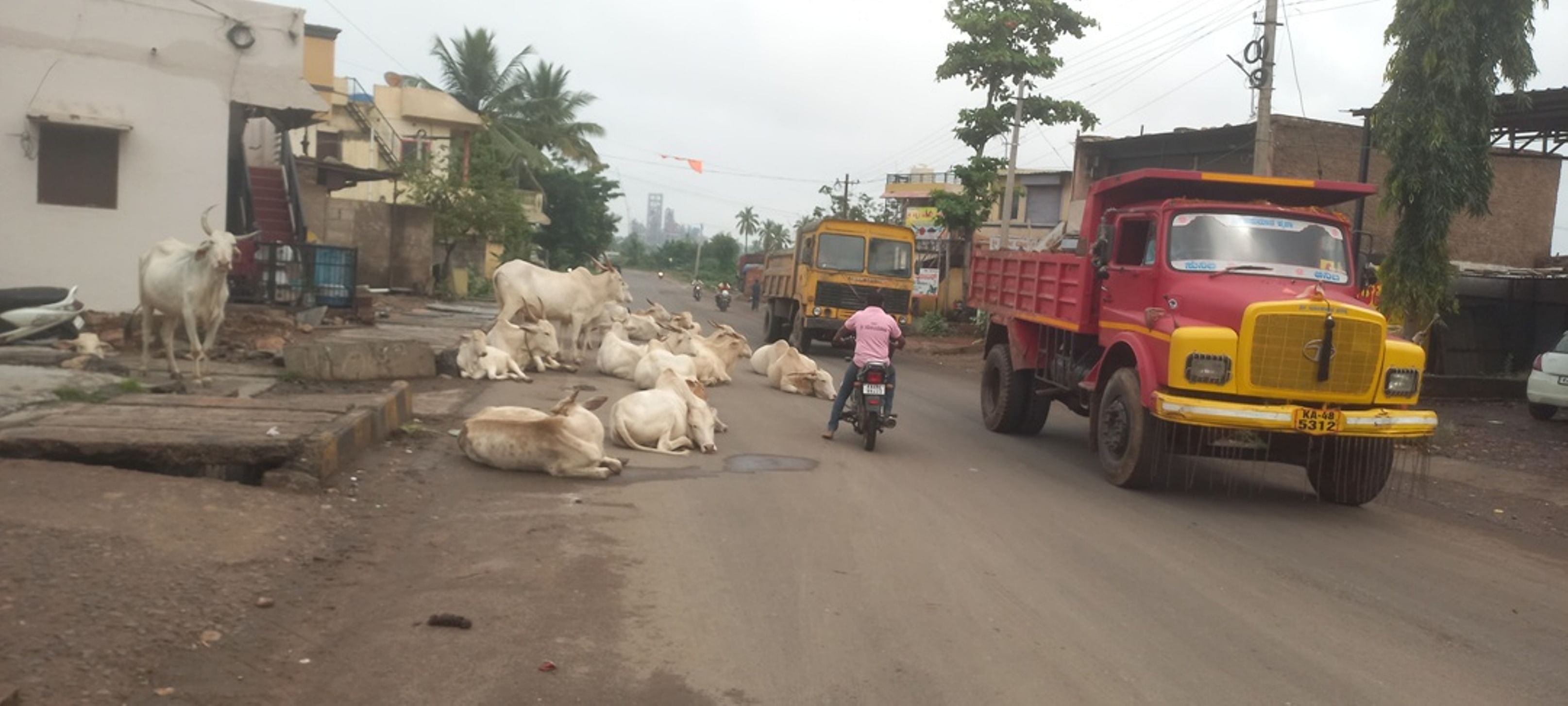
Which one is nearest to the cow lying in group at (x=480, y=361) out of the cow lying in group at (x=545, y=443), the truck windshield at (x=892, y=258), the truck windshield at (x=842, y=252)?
the cow lying in group at (x=545, y=443)

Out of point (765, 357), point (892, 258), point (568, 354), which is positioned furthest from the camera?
point (892, 258)

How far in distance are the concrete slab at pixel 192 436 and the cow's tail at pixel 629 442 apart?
1.95 meters

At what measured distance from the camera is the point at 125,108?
17.0 metres

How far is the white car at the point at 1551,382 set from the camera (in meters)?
15.9

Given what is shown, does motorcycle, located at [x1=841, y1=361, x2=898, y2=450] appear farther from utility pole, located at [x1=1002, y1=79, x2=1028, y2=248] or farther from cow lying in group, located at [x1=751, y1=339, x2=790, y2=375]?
utility pole, located at [x1=1002, y1=79, x2=1028, y2=248]

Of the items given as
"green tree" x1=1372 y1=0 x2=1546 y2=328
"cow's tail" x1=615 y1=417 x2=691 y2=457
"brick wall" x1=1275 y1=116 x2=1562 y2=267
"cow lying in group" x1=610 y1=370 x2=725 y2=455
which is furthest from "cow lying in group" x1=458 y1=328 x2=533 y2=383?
"brick wall" x1=1275 y1=116 x2=1562 y2=267

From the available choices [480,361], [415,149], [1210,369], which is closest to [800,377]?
[480,361]

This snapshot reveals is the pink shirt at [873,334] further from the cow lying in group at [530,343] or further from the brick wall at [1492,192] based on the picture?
the brick wall at [1492,192]

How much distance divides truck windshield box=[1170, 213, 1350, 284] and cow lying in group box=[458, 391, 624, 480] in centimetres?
500

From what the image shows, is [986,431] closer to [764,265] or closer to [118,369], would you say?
[118,369]

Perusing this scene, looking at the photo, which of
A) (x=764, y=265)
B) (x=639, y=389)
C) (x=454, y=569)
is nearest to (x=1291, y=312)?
(x=454, y=569)

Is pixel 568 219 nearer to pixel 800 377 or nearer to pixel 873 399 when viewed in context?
pixel 800 377

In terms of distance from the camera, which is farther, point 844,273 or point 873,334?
point 844,273

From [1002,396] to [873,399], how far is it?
2726 mm
